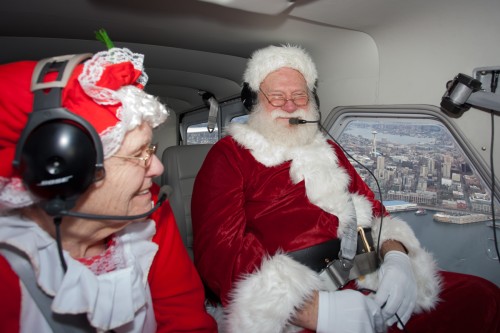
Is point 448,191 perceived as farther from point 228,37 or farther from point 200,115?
point 200,115

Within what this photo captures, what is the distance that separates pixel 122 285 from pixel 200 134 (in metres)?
4.20

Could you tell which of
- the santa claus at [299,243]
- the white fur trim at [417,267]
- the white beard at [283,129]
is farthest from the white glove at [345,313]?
the white beard at [283,129]

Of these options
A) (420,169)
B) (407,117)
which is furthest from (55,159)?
(420,169)

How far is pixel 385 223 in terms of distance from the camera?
188cm

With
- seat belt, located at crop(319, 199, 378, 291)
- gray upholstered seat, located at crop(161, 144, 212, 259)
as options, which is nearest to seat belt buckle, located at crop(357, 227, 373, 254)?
seat belt, located at crop(319, 199, 378, 291)

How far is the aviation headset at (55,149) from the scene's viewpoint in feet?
2.32

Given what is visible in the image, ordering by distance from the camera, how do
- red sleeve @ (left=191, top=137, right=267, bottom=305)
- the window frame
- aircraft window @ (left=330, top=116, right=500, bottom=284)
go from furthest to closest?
aircraft window @ (left=330, top=116, right=500, bottom=284), the window frame, red sleeve @ (left=191, top=137, right=267, bottom=305)

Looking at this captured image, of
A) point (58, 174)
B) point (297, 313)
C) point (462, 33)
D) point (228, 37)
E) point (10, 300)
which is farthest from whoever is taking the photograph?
point (228, 37)

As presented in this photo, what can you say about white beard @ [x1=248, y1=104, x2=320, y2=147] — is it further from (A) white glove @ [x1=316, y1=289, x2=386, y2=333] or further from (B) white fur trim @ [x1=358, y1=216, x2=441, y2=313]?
(A) white glove @ [x1=316, y1=289, x2=386, y2=333]

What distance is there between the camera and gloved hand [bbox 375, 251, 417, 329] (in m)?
1.51

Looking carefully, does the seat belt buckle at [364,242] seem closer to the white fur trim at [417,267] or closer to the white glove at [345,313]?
the white fur trim at [417,267]

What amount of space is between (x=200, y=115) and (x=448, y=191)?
12.1 ft

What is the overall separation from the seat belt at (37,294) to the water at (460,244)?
217cm

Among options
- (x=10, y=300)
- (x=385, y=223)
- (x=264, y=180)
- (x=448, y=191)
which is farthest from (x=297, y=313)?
(x=448, y=191)
